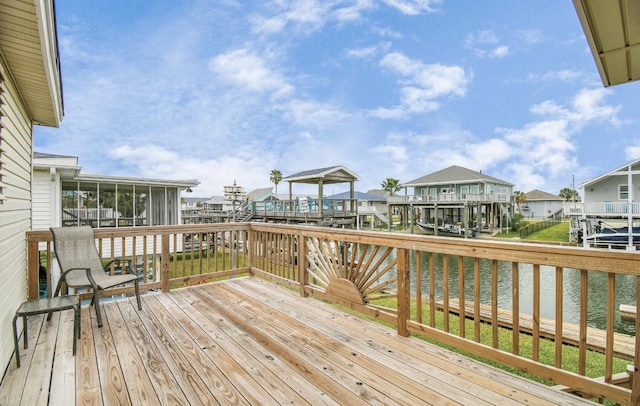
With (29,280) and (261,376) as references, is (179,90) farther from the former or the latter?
(261,376)

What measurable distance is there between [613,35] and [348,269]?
2.72m

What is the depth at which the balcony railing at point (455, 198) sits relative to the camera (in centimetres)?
2105

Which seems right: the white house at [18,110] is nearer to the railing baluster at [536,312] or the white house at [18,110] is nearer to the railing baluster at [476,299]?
the railing baluster at [476,299]

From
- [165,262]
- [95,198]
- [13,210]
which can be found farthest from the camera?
[95,198]

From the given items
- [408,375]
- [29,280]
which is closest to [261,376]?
[408,375]

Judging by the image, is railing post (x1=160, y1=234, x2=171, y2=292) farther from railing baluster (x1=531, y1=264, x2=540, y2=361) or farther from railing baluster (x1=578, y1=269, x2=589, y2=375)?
railing baluster (x1=578, y1=269, x2=589, y2=375)

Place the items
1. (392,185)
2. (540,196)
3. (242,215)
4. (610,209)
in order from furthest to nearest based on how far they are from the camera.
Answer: (540,196) → (392,185) → (242,215) → (610,209)

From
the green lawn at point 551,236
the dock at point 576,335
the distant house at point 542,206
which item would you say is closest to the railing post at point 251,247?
the dock at point 576,335

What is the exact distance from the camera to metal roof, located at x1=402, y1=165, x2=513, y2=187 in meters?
24.6

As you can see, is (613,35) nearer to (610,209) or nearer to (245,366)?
(245,366)

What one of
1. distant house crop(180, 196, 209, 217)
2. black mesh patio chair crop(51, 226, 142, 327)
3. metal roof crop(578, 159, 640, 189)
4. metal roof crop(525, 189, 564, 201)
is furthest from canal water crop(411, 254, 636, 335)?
metal roof crop(525, 189, 564, 201)

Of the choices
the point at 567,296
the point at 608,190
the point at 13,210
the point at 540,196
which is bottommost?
the point at 567,296

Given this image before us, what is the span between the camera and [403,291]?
9.09ft

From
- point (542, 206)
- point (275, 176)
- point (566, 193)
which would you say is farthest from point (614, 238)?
point (275, 176)
